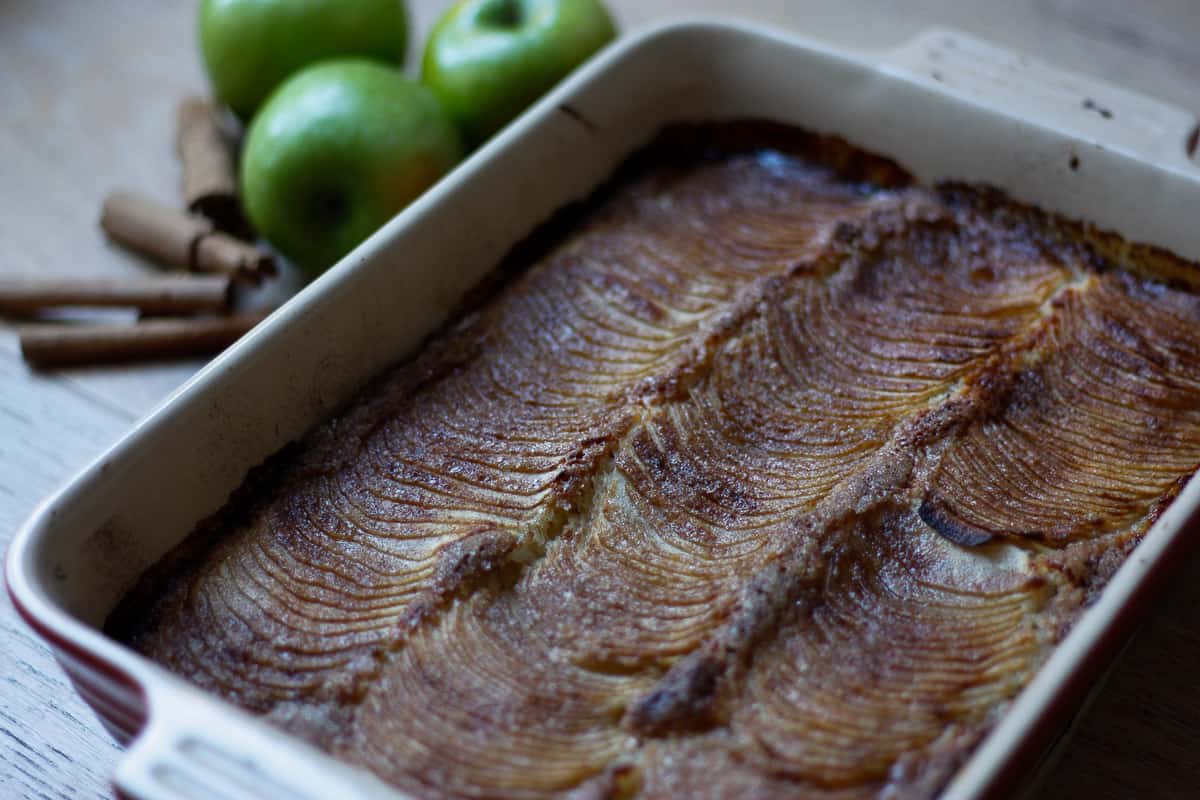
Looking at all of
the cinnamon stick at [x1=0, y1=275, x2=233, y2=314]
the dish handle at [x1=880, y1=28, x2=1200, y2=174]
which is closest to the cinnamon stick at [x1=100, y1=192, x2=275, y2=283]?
the cinnamon stick at [x1=0, y1=275, x2=233, y2=314]

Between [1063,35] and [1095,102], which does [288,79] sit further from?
[1063,35]

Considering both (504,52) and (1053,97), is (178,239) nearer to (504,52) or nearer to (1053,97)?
(504,52)

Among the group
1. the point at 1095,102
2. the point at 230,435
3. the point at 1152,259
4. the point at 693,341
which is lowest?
the point at 230,435

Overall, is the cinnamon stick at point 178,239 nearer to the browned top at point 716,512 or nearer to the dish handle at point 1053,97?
the browned top at point 716,512

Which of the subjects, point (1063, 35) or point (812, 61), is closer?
point (812, 61)

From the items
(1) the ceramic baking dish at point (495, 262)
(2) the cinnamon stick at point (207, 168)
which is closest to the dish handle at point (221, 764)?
(1) the ceramic baking dish at point (495, 262)

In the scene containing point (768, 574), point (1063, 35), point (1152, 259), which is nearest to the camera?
point (768, 574)

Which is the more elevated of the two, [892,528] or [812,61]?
[812,61]


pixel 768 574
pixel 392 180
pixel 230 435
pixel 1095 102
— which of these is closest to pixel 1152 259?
pixel 1095 102

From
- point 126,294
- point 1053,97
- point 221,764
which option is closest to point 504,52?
point 126,294
